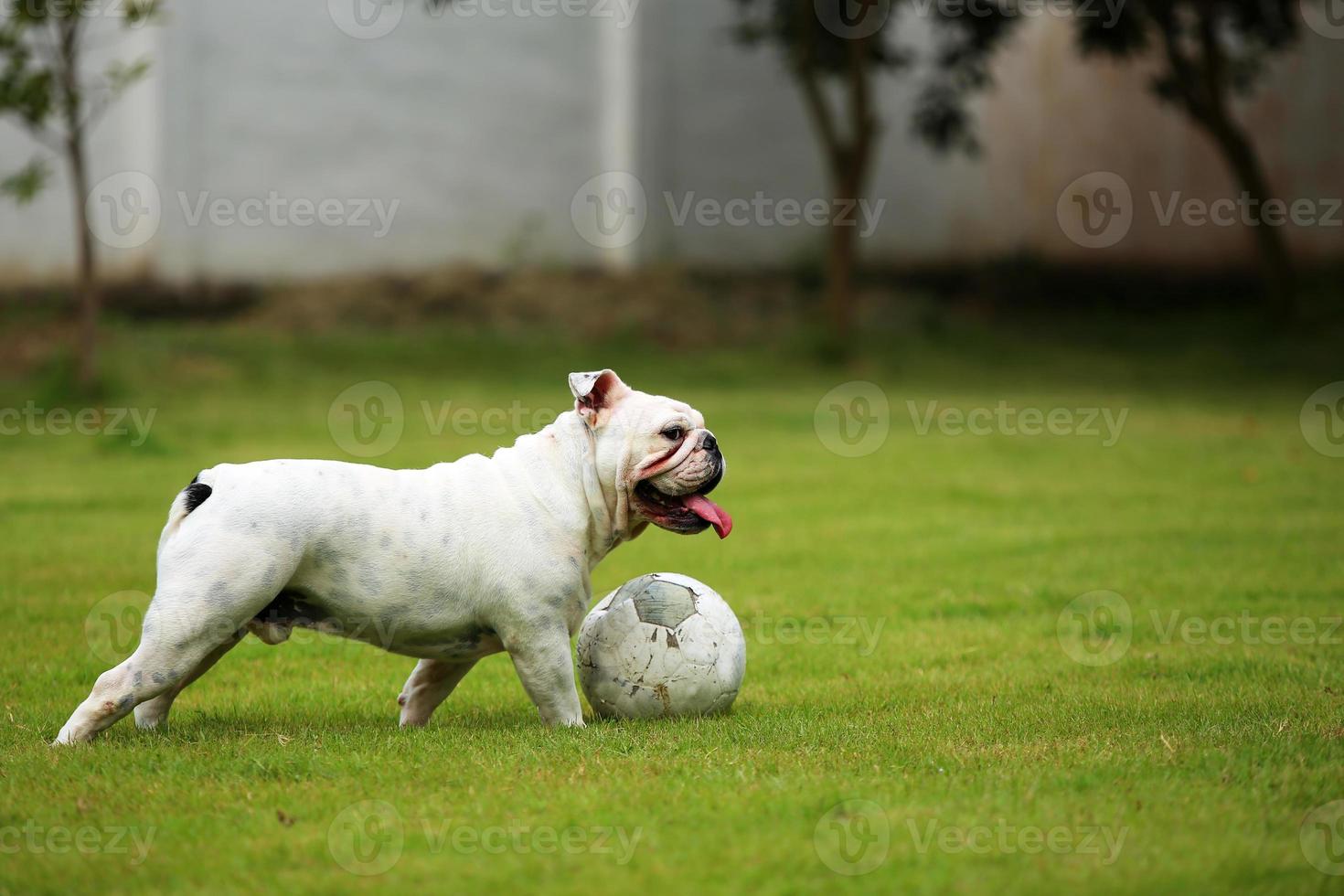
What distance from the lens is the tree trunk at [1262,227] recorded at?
2655 cm

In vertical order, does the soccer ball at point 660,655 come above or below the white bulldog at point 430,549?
below

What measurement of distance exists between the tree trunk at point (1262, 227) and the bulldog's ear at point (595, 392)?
74.7 feet

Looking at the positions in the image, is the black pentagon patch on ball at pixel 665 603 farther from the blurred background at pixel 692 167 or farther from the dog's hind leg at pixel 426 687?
the blurred background at pixel 692 167

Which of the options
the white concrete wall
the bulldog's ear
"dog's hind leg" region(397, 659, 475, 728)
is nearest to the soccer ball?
"dog's hind leg" region(397, 659, 475, 728)

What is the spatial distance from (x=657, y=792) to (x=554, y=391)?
57.7 feet

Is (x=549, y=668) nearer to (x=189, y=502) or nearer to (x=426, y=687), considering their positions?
(x=426, y=687)

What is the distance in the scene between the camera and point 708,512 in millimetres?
6688

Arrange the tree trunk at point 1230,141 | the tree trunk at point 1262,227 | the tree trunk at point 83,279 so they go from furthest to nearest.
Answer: the tree trunk at point 1262,227
the tree trunk at point 1230,141
the tree trunk at point 83,279

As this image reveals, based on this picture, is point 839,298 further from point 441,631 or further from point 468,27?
point 441,631

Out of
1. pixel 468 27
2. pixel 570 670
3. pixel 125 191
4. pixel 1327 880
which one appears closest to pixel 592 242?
pixel 468 27

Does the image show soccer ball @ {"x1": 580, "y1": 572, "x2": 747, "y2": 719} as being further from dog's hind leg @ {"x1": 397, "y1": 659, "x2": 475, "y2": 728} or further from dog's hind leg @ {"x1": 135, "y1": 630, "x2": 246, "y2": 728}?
dog's hind leg @ {"x1": 135, "y1": 630, "x2": 246, "y2": 728}

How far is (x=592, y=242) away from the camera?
2814 centimetres

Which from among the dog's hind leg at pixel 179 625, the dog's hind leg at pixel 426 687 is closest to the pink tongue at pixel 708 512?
the dog's hind leg at pixel 426 687

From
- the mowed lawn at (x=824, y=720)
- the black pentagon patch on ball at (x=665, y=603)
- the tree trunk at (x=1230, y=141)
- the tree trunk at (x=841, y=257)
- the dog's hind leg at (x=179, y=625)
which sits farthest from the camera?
the tree trunk at (x=1230, y=141)
